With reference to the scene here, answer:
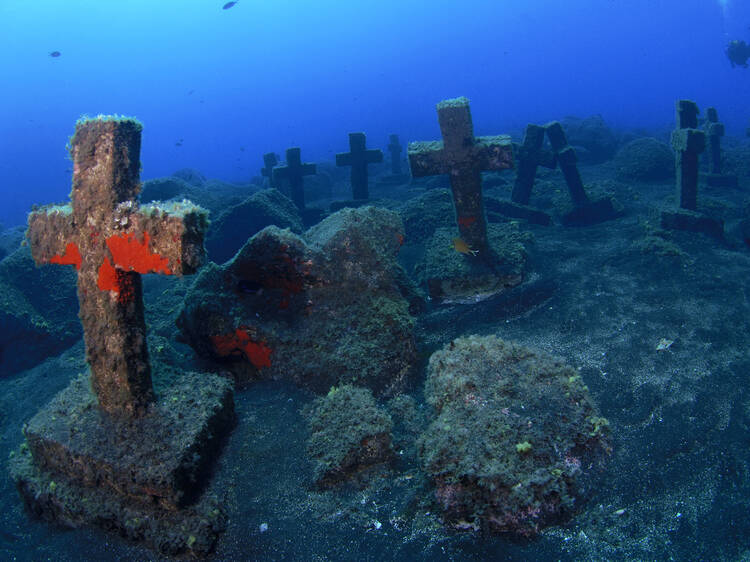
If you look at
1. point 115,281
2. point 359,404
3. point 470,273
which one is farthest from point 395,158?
point 115,281

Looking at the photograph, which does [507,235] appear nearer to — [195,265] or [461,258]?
[461,258]

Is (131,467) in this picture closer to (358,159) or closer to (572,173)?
(572,173)

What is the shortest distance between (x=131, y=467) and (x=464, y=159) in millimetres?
5676

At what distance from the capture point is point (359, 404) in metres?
3.62

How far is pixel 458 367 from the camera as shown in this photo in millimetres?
3496

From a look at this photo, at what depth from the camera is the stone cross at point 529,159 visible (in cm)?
971

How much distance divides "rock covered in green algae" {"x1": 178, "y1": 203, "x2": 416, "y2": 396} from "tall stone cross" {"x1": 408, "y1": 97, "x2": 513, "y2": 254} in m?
2.28

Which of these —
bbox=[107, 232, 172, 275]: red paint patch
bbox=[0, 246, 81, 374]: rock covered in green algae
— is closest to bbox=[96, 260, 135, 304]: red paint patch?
bbox=[107, 232, 172, 275]: red paint patch

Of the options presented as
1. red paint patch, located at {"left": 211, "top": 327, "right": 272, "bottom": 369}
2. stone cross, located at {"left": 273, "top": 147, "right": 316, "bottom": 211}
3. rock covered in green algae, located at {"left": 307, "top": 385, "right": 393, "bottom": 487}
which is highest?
stone cross, located at {"left": 273, "top": 147, "right": 316, "bottom": 211}

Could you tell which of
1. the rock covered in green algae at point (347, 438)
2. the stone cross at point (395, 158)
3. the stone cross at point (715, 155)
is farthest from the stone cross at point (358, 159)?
the stone cross at point (715, 155)

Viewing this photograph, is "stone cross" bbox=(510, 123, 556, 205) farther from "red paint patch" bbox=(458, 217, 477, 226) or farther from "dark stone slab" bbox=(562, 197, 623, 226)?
"red paint patch" bbox=(458, 217, 477, 226)

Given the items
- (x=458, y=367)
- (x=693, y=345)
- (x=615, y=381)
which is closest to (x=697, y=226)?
(x=693, y=345)

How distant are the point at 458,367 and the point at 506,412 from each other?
62cm

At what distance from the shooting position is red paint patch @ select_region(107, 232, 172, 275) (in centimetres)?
259
